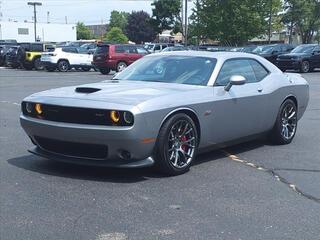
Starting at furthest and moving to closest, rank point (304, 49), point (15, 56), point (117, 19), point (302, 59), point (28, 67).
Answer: point (117, 19), point (28, 67), point (15, 56), point (304, 49), point (302, 59)

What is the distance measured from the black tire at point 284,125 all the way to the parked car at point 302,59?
21443 millimetres

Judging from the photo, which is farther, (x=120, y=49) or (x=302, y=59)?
(x=120, y=49)

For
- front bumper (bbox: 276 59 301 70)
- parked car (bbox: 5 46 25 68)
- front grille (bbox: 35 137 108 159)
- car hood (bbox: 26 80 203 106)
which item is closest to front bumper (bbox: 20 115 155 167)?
front grille (bbox: 35 137 108 159)

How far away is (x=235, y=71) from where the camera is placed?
730 centimetres

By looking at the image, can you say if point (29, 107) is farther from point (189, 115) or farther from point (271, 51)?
point (271, 51)

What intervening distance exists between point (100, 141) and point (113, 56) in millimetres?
23842

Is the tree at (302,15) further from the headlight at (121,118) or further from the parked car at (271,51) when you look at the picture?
the headlight at (121,118)

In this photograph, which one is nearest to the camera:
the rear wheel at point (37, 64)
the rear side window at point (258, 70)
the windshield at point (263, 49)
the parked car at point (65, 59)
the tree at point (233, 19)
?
the rear side window at point (258, 70)

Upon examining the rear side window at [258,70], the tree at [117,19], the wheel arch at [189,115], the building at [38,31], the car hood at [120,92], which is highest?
the tree at [117,19]

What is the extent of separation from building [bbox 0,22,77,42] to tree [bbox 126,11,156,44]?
1464 centimetres

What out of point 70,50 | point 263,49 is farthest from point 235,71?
point 263,49

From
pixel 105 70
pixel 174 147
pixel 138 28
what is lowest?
pixel 105 70

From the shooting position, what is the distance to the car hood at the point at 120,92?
5812 mm

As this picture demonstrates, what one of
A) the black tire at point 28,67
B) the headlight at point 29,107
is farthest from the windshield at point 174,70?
the black tire at point 28,67
